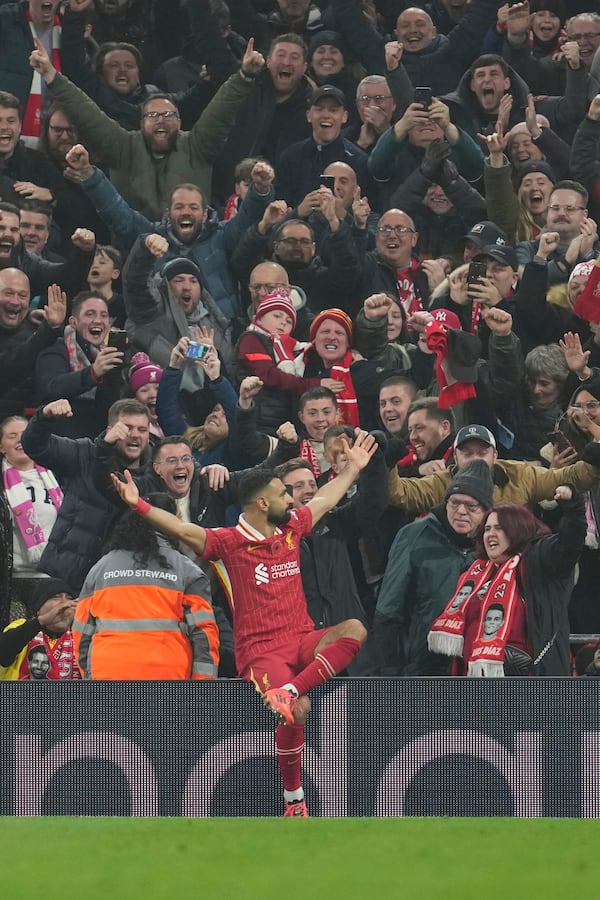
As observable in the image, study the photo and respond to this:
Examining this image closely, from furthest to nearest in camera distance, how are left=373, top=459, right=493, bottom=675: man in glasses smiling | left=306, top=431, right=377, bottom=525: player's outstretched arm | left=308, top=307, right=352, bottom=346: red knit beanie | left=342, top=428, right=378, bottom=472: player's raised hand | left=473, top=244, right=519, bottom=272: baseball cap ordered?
left=473, top=244, right=519, bottom=272: baseball cap
left=308, top=307, right=352, bottom=346: red knit beanie
left=373, top=459, right=493, bottom=675: man in glasses smiling
left=342, top=428, right=378, bottom=472: player's raised hand
left=306, top=431, right=377, bottom=525: player's outstretched arm

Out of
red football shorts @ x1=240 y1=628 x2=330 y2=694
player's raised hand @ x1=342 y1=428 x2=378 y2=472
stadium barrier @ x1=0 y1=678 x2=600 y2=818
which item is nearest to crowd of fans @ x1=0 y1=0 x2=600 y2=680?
player's raised hand @ x1=342 y1=428 x2=378 y2=472

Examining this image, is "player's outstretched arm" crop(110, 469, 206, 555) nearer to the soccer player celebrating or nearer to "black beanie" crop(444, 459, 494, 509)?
the soccer player celebrating

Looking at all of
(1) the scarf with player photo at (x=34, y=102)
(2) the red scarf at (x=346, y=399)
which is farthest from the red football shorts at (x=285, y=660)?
(1) the scarf with player photo at (x=34, y=102)

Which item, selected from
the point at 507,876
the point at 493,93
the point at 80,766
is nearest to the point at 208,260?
the point at 493,93

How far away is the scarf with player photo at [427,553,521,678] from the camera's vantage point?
844 cm

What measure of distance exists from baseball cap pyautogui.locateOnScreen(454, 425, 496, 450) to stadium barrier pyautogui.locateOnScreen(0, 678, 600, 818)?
6.94ft

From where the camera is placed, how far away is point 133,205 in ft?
41.7

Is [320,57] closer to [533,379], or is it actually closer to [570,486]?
[533,379]

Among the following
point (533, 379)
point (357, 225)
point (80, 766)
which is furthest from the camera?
point (357, 225)

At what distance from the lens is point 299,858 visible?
23.0 ft

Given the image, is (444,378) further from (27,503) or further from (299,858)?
(299,858)

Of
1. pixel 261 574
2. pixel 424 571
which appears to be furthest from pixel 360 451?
pixel 261 574

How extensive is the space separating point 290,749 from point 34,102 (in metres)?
6.95

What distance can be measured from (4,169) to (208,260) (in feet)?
5.54
